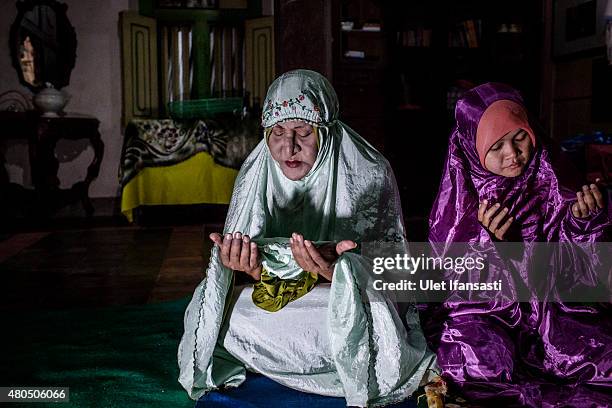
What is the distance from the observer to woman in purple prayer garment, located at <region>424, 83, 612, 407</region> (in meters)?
1.46

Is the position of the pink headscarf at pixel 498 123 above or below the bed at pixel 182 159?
above

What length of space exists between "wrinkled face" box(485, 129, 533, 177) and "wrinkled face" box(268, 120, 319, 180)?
0.48 metres

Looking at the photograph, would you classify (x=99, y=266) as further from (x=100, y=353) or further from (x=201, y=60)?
(x=201, y=60)

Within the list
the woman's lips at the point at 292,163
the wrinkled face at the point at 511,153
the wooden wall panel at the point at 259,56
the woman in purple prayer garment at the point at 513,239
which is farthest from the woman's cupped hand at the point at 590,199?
the wooden wall panel at the point at 259,56

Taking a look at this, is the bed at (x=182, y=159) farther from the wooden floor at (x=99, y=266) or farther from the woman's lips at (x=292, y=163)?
the woman's lips at (x=292, y=163)

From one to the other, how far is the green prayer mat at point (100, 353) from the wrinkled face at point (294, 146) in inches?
26.5

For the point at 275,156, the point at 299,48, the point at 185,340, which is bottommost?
the point at 185,340

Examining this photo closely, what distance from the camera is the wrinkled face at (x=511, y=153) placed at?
1572mm

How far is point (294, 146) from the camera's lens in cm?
157

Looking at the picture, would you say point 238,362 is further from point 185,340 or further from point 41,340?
point 41,340

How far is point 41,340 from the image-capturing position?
2086 millimetres

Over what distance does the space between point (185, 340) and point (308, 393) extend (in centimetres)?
35

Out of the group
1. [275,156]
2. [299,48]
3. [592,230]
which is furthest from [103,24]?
[592,230]

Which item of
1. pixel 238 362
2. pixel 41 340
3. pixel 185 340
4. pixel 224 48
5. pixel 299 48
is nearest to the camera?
pixel 185 340
